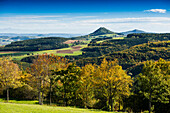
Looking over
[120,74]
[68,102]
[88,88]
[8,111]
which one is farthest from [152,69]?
[8,111]

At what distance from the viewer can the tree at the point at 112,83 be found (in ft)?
140

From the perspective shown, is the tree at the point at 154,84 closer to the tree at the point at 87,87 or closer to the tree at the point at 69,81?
the tree at the point at 87,87

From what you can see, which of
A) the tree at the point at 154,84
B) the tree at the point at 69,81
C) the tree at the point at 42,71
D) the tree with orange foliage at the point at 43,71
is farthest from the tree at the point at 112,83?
the tree at the point at 42,71

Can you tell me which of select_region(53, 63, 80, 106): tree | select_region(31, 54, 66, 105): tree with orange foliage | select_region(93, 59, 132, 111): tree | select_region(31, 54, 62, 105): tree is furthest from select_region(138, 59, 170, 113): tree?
select_region(31, 54, 62, 105): tree

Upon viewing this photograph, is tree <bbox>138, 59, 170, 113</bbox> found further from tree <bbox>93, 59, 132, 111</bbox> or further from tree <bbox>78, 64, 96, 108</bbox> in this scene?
tree <bbox>78, 64, 96, 108</bbox>

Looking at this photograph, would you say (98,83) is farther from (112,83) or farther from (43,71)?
(43,71)

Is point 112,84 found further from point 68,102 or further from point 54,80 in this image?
point 54,80

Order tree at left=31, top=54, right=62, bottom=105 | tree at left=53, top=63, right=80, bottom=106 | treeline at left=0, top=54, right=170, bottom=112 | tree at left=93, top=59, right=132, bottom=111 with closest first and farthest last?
1. treeline at left=0, top=54, right=170, bottom=112
2. tree at left=93, top=59, right=132, bottom=111
3. tree at left=53, top=63, right=80, bottom=106
4. tree at left=31, top=54, right=62, bottom=105

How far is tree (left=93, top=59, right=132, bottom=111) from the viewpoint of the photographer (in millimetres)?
42594

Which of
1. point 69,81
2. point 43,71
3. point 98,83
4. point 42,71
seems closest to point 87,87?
point 98,83

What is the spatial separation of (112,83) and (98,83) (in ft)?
12.3

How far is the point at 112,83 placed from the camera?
1704 inches

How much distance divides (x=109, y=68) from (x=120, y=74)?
3.98 metres

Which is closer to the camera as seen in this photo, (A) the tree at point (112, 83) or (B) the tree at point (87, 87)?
(A) the tree at point (112, 83)
